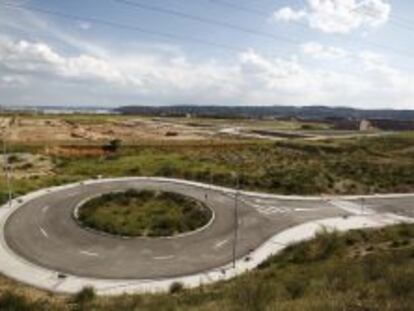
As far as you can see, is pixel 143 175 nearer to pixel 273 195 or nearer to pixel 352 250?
pixel 273 195

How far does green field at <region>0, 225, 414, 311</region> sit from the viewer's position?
15.0m

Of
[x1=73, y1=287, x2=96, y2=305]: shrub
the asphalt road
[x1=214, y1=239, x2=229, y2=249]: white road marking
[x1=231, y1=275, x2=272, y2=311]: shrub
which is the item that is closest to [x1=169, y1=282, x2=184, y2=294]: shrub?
the asphalt road

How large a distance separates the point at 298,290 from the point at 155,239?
16.4 metres

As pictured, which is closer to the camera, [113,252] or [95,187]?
[113,252]

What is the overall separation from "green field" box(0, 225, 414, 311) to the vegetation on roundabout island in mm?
8884

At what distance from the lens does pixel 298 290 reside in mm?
18484

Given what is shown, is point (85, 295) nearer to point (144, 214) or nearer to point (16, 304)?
point (16, 304)

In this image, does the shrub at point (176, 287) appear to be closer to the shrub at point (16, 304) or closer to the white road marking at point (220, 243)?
the shrub at point (16, 304)

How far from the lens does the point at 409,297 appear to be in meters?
14.3

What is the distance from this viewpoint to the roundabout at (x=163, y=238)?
27172 millimetres

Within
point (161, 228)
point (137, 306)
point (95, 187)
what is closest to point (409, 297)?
point (137, 306)

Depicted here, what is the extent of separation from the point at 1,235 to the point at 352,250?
23.7 metres

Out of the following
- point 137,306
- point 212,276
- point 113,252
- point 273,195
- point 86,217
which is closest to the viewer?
point 137,306

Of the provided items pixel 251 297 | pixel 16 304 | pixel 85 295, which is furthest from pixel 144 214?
pixel 251 297
